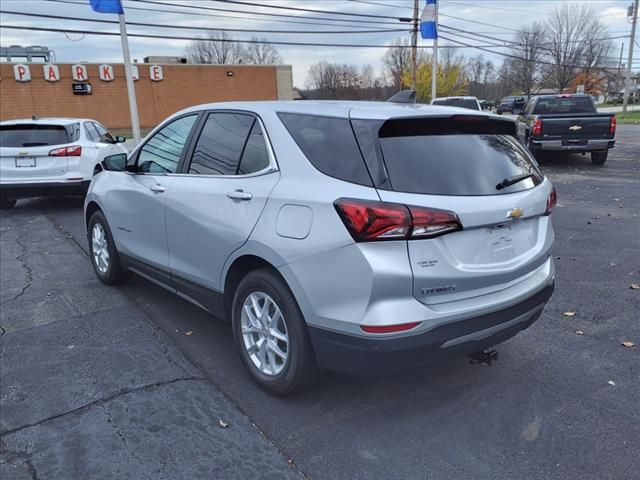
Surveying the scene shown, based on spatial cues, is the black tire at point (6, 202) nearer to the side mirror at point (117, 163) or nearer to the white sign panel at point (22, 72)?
the side mirror at point (117, 163)

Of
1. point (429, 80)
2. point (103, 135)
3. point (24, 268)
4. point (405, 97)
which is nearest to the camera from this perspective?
point (405, 97)

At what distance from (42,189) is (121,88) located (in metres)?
30.5

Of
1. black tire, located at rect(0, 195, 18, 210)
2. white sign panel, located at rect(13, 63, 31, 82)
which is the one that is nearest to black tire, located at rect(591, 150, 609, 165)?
black tire, located at rect(0, 195, 18, 210)

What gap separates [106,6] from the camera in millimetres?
13766

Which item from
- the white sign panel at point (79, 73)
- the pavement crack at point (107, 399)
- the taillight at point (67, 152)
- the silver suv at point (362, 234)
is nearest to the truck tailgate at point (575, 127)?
the taillight at point (67, 152)

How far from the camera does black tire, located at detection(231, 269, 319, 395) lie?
291 centimetres

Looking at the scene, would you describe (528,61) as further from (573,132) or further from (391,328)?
(391,328)

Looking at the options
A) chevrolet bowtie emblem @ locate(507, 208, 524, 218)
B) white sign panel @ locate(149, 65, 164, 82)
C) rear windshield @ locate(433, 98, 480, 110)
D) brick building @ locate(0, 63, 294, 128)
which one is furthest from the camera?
white sign panel @ locate(149, 65, 164, 82)

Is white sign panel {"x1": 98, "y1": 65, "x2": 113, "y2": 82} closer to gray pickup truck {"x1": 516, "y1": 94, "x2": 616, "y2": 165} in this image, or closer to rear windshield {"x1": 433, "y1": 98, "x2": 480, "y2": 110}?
rear windshield {"x1": 433, "y1": 98, "x2": 480, "y2": 110}

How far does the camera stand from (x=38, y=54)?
36.8 m

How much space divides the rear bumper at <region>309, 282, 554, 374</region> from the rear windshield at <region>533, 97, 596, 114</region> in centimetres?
1345

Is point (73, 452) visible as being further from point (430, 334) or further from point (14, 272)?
point (14, 272)

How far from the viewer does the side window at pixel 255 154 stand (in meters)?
3.25

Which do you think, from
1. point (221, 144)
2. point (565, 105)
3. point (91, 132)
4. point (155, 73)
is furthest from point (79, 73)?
point (221, 144)
